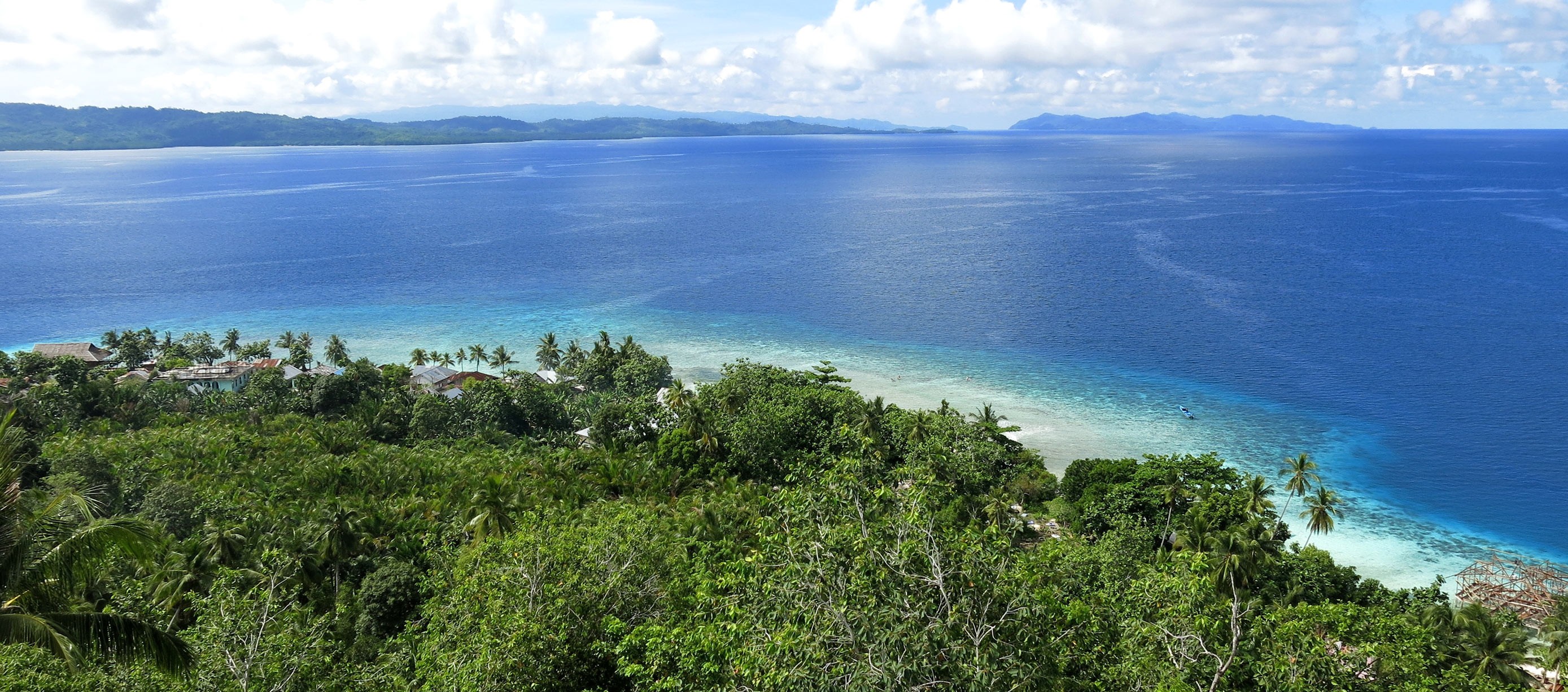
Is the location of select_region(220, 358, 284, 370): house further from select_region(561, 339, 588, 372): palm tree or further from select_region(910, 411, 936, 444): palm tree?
select_region(910, 411, 936, 444): palm tree

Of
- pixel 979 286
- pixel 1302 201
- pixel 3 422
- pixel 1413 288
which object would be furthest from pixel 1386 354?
pixel 1302 201

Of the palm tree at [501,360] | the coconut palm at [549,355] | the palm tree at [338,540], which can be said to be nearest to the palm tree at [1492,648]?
the palm tree at [338,540]

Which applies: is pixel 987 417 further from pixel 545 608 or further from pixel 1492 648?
pixel 545 608

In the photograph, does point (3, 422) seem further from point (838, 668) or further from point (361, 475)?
point (361, 475)

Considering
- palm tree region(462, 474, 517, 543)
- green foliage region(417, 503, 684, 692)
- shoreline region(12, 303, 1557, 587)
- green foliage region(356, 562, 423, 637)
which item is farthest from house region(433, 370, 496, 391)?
green foliage region(417, 503, 684, 692)

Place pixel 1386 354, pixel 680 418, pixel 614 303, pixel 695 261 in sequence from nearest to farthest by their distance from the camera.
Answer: pixel 680 418 → pixel 1386 354 → pixel 614 303 → pixel 695 261
